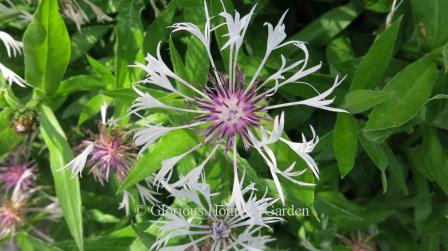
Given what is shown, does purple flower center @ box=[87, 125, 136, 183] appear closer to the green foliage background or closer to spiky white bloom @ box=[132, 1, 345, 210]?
the green foliage background

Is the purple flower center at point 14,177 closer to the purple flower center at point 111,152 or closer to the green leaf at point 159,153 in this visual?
the purple flower center at point 111,152

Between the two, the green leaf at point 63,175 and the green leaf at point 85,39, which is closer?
the green leaf at point 63,175

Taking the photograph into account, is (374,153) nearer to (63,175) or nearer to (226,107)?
(226,107)

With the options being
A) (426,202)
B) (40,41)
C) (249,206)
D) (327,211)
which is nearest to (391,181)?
(426,202)

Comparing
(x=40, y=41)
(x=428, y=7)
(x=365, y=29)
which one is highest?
(x=365, y=29)

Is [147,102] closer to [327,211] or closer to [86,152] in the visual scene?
[86,152]

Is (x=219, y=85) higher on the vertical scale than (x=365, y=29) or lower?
lower

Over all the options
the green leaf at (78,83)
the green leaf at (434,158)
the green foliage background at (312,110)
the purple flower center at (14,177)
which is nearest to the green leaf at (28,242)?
the green foliage background at (312,110)
